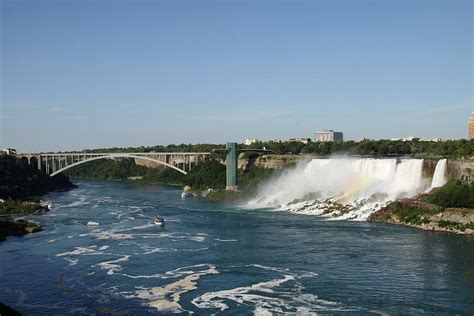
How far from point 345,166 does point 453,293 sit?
22.7 metres

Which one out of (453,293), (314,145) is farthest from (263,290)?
(314,145)

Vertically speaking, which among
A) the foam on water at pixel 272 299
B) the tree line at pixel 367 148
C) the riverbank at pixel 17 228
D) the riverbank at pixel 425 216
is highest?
the tree line at pixel 367 148

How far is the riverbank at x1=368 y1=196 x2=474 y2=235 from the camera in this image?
23359 mm

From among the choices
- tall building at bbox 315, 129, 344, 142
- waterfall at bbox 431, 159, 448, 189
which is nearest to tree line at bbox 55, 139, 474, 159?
waterfall at bbox 431, 159, 448, 189

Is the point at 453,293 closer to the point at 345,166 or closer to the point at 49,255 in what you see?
the point at 49,255

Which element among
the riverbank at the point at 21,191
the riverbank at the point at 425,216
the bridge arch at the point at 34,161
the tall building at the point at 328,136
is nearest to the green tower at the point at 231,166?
the riverbank at the point at 21,191

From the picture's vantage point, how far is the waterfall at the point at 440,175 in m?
28.4

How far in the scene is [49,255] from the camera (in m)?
20.4

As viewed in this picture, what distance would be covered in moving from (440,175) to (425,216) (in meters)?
4.73

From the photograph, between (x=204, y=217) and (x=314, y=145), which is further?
(x=314, y=145)

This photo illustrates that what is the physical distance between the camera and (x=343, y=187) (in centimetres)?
3491

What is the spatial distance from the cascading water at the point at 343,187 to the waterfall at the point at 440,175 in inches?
27.3

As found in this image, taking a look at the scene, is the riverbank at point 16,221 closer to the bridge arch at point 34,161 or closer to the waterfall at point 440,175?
the waterfall at point 440,175

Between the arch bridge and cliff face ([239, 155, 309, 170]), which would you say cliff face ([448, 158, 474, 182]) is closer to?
cliff face ([239, 155, 309, 170])
